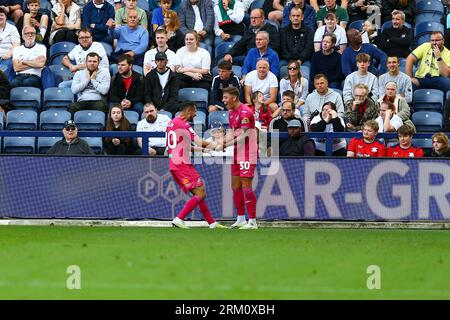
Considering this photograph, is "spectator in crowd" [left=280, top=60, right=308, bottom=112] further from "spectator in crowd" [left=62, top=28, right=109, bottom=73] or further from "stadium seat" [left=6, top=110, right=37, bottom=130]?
"stadium seat" [left=6, top=110, right=37, bottom=130]

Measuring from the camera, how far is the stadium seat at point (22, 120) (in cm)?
2205

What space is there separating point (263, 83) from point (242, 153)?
11.0 ft

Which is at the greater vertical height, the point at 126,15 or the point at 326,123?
the point at 126,15

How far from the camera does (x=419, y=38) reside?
23.3m

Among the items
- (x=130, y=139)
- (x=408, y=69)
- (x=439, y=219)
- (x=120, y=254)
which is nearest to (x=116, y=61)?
(x=130, y=139)

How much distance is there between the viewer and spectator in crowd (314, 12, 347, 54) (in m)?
22.5

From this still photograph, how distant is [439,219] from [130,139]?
5.48 meters

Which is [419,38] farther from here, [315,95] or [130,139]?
[130,139]

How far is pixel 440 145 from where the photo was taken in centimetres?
1959

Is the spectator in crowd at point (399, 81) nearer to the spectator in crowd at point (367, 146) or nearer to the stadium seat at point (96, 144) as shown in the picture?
the spectator in crowd at point (367, 146)

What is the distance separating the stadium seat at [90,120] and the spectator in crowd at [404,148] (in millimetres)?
5280

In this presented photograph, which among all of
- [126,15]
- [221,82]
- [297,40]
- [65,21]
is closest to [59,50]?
[65,21]

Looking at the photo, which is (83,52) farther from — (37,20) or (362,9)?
(362,9)
